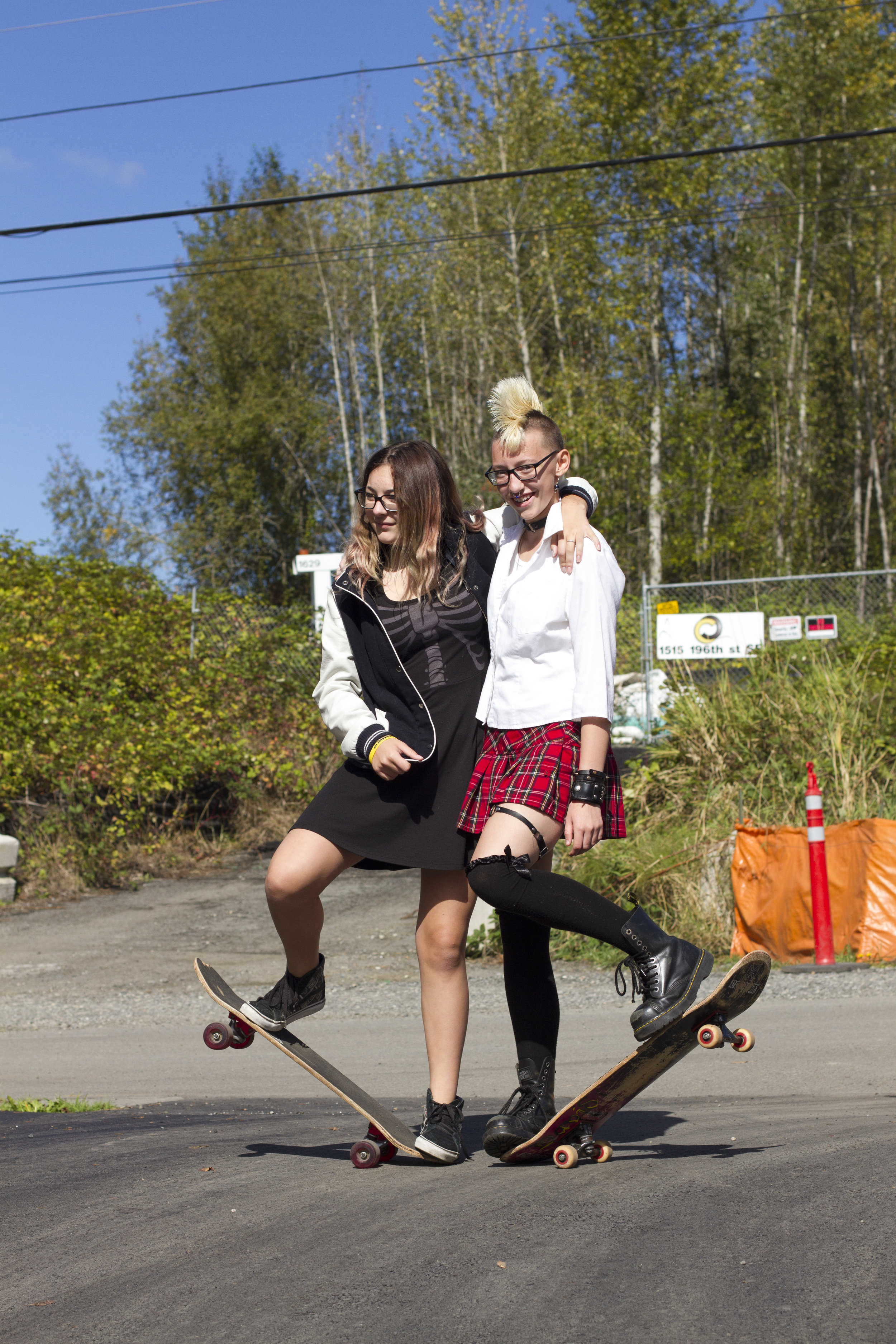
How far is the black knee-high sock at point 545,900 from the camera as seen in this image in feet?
10.1

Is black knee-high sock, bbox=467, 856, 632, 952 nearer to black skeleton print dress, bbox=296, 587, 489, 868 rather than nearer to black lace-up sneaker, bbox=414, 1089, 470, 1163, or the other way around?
black skeleton print dress, bbox=296, 587, 489, 868

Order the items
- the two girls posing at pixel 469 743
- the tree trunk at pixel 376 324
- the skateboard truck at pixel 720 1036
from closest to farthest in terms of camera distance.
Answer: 1. the skateboard truck at pixel 720 1036
2. the two girls posing at pixel 469 743
3. the tree trunk at pixel 376 324

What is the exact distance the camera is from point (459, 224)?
2872 cm

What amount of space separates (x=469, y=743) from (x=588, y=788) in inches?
16.3

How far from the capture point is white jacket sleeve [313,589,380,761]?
3.39 m

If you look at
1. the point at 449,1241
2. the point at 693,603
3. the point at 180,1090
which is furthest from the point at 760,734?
the point at 449,1241

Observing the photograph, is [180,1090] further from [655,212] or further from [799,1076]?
[655,212]

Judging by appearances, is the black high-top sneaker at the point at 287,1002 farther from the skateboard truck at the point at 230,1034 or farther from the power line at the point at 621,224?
the power line at the point at 621,224

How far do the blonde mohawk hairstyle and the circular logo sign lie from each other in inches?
348

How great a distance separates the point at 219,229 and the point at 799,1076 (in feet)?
125

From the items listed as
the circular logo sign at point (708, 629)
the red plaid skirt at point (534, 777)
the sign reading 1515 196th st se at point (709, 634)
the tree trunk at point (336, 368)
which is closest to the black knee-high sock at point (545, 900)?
the red plaid skirt at point (534, 777)

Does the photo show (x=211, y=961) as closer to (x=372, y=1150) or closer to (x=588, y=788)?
(x=372, y=1150)

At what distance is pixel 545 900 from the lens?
122 inches

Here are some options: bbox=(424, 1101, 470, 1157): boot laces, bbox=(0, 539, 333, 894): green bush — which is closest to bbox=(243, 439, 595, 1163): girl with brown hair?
bbox=(424, 1101, 470, 1157): boot laces
